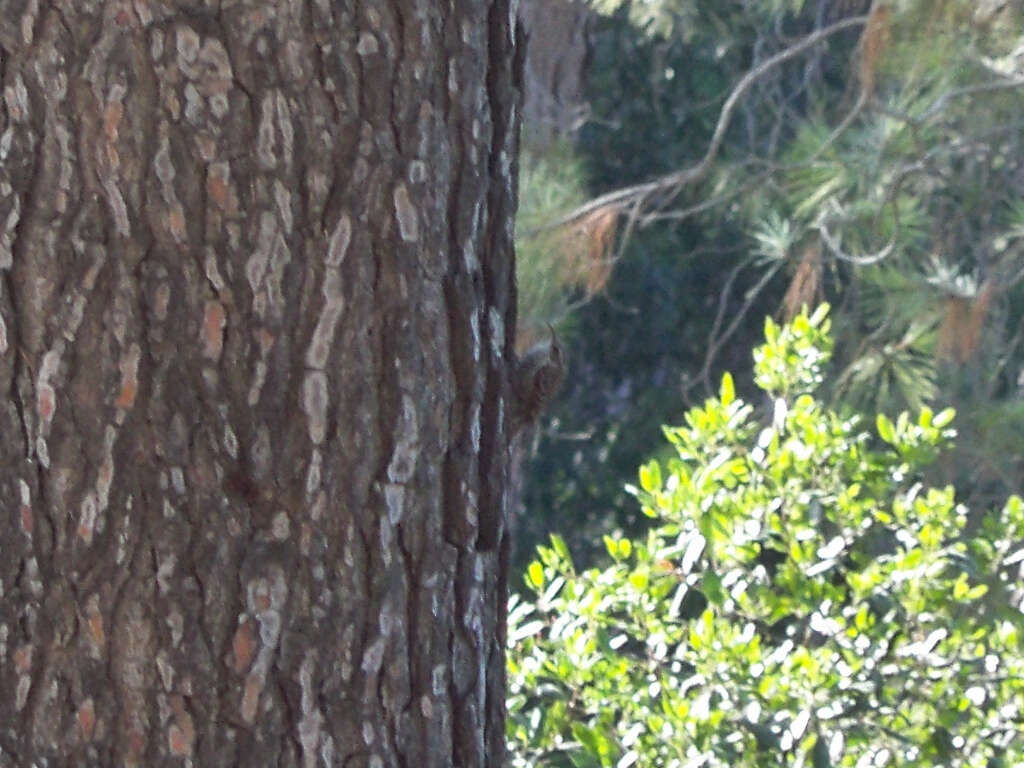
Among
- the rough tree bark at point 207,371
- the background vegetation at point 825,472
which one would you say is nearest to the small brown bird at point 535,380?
the rough tree bark at point 207,371

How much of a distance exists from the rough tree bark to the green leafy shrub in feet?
3.60

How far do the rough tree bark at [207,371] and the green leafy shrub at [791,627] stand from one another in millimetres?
1098

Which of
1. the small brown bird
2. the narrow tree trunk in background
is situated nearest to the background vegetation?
the narrow tree trunk in background

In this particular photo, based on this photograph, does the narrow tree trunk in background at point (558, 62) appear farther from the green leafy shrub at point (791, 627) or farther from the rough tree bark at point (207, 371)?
the rough tree bark at point (207, 371)

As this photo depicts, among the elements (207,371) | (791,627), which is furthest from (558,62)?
(207,371)

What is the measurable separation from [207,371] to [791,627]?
1581 millimetres

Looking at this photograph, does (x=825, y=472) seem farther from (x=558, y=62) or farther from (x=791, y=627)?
(x=558, y=62)

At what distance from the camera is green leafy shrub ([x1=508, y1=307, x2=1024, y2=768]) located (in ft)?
7.96

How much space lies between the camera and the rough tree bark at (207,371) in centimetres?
129

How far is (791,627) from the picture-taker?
2.67 meters

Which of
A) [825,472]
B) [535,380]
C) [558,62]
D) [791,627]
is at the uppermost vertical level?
[558,62]

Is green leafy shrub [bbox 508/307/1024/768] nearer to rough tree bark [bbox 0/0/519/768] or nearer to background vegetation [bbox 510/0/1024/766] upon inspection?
background vegetation [bbox 510/0/1024/766]

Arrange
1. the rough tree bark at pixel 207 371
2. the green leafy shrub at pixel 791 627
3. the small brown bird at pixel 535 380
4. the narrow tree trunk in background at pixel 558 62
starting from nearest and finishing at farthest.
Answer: the rough tree bark at pixel 207 371 < the small brown bird at pixel 535 380 < the green leafy shrub at pixel 791 627 < the narrow tree trunk in background at pixel 558 62

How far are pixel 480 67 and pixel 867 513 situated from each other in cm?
138
